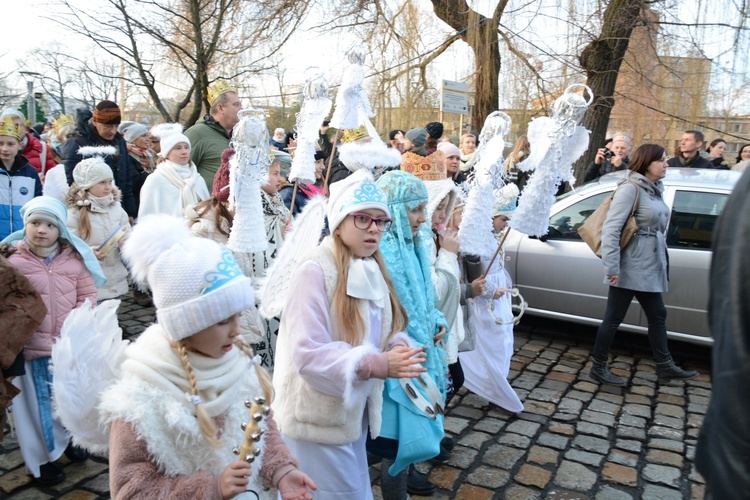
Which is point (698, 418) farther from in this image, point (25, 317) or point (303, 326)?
point (25, 317)

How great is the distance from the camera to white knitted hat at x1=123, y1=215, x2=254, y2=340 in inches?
67.1

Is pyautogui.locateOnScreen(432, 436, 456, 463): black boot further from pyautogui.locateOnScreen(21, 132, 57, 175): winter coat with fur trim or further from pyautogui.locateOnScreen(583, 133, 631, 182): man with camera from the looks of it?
pyautogui.locateOnScreen(583, 133, 631, 182): man with camera

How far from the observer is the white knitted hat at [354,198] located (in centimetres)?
239

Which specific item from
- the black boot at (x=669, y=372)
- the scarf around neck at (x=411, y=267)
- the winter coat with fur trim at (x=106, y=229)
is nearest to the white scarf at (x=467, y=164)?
the scarf around neck at (x=411, y=267)

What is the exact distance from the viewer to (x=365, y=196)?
241 centimetres

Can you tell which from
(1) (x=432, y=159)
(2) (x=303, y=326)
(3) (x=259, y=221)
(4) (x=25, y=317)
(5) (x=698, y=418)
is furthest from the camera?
(5) (x=698, y=418)

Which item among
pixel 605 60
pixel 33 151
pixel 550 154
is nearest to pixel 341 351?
pixel 550 154

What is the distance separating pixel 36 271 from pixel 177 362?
212 centimetres

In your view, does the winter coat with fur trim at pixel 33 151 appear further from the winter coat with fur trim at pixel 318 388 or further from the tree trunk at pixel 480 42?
the tree trunk at pixel 480 42

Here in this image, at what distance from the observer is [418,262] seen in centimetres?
287

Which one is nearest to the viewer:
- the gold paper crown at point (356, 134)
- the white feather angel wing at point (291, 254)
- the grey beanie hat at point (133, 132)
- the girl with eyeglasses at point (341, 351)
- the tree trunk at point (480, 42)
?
the girl with eyeglasses at point (341, 351)

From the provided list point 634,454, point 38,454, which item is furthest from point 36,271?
point 634,454

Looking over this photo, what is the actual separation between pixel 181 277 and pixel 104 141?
16.7 feet

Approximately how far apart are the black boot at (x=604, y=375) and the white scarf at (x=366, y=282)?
3.50 m
